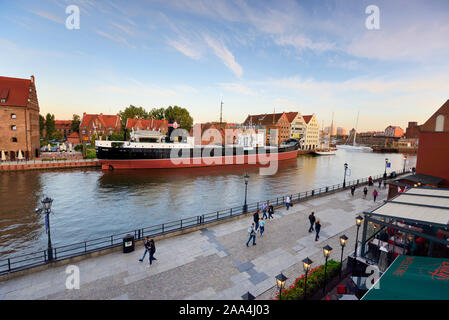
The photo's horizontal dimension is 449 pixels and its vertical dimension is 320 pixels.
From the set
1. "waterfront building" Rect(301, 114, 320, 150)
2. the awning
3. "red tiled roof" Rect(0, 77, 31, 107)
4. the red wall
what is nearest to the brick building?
"red tiled roof" Rect(0, 77, 31, 107)

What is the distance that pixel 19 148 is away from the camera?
41719 mm

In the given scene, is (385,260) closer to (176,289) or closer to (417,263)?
(417,263)

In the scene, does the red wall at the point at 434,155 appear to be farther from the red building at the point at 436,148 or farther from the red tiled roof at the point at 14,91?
the red tiled roof at the point at 14,91

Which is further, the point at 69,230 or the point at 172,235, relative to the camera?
the point at 69,230

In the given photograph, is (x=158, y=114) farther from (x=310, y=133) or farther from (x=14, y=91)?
(x=310, y=133)

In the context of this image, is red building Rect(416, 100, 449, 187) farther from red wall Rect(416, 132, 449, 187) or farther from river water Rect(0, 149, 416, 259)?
river water Rect(0, 149, 416, 259)

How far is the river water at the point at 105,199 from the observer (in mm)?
15797

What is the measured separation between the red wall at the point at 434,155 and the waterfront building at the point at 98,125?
81.7 m

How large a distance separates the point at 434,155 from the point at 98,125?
87.6 meters

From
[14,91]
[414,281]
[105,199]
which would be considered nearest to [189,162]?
[105,199]

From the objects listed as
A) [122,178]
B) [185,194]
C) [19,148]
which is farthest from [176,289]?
[19,148]

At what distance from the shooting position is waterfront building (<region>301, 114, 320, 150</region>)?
103 m

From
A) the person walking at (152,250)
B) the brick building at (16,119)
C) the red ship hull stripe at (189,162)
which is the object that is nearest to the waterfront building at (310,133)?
the red ship hull stripe at (189,162)

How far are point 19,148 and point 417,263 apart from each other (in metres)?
59.4
